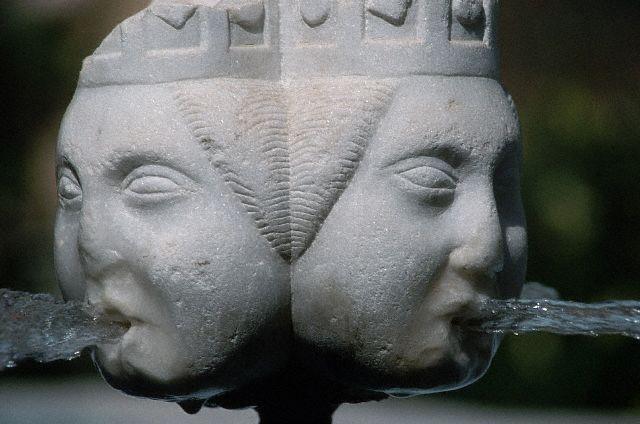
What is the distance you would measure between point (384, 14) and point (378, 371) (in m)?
0.70

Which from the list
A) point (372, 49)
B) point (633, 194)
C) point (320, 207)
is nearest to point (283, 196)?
point (320, 207)

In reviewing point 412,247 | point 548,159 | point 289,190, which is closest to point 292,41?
point 289,190

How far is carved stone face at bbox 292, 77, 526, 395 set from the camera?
225cm

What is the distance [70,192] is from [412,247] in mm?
728

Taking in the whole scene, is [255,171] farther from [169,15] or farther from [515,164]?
[515,164]

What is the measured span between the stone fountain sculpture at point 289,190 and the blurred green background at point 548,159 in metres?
2.80

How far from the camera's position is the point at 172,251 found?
7.28ft

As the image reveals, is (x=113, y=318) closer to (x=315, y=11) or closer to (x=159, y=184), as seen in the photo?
(x=159, y=184)

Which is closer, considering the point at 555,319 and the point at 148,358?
the point at 148,358

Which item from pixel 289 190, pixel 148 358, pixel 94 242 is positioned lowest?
pixel 148 358

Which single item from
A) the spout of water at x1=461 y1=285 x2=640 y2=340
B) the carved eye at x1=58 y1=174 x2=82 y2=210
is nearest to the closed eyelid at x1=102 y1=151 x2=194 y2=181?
the carved eye at x1=58 y1=174 x2=82 y2=210

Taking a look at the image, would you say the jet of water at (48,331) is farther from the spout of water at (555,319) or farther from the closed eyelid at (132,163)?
the spout of water at (555,319)

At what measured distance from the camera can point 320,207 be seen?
2.28m

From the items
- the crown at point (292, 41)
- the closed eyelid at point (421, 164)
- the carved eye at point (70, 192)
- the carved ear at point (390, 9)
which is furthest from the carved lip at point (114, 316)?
the carved ear at point (390, 9)
